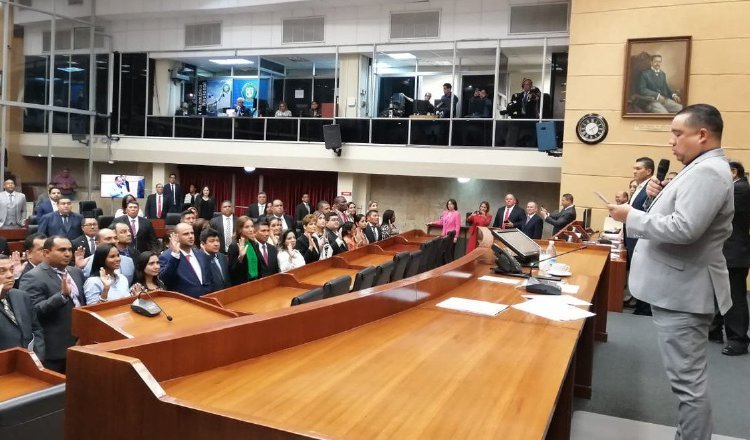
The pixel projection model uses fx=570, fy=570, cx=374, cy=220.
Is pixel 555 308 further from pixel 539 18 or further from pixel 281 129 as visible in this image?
pixel 281 129

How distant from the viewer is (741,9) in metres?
8.23

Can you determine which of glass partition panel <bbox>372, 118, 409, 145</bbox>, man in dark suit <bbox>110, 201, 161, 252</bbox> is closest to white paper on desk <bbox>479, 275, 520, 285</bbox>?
man in dark suit <bbox>110, 201, 161, 252</bbox>

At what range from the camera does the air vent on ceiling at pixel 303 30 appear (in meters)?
12.0

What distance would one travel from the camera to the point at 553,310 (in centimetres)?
225

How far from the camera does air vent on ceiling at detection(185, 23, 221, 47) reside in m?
12.8

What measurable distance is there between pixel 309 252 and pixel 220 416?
4.92 metres

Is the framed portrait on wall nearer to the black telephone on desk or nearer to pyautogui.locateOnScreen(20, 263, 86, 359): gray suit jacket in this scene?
the black telephone on desk

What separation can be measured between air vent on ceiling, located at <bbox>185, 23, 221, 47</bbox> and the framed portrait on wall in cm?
862

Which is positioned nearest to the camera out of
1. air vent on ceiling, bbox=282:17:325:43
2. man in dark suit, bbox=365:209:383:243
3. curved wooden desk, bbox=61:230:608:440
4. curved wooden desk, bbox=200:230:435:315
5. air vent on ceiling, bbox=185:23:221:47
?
curved wooden desk, bbox=61:230:608:440

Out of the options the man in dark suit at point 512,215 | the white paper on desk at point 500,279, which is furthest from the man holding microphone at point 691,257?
the man in dark suit at point 512,215

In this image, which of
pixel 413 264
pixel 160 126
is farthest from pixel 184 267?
pixel 160 126

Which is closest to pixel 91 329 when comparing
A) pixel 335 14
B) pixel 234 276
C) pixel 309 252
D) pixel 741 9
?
pixel 234 276

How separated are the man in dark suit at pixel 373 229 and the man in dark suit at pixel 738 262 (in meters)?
4.48

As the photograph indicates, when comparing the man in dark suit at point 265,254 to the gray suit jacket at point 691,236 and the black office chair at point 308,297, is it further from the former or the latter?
the gray suit jacket at point 691,236
